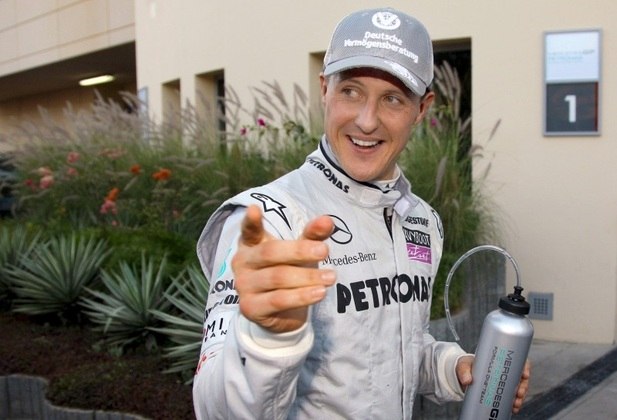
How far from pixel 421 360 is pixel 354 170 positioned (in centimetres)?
60

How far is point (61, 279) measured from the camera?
6.04m

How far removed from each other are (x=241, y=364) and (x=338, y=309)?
0.42 m

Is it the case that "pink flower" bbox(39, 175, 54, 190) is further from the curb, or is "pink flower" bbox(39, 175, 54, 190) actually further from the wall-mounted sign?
the wall-mounted sign

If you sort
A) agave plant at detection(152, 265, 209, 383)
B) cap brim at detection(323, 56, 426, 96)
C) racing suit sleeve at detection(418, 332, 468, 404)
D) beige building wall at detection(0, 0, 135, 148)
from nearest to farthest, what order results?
1. cap brim at detection(323, 56, 426, 96)
2. racing suit sleeve at detection(418, 332, 468, 404)
3. agave plant at detection(152, 265, 209, 383)
4. beige building wall at detection(0, 0, 135, 148)

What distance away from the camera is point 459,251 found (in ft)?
20.5

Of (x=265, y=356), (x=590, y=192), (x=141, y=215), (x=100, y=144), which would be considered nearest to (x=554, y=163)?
(x=590, y=192)

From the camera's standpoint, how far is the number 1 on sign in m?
6.92

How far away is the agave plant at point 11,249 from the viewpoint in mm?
6902

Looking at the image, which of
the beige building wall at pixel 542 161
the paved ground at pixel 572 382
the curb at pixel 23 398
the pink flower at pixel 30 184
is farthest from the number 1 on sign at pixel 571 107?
the pink flower at pixel 30 184

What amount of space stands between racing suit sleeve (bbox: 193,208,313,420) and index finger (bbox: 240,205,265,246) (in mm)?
160

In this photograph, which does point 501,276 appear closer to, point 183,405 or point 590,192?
point 590,192

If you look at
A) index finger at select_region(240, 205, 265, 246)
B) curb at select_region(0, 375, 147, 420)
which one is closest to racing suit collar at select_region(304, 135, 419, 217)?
index finger at select_region(240, 205, 265, 246)

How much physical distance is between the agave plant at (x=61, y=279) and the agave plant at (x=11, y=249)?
372mm

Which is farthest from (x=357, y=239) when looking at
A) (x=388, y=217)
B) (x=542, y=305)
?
(x=542, y=305)
